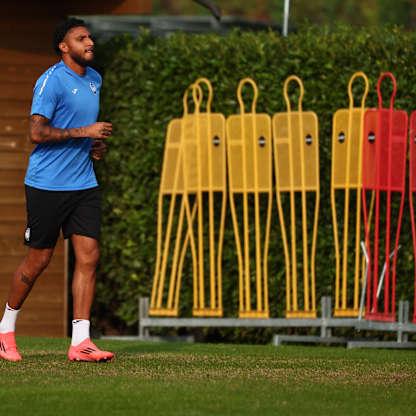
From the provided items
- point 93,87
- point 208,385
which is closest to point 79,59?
point 93,87

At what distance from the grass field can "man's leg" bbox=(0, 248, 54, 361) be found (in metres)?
0.15

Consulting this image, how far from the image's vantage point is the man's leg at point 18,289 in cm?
925

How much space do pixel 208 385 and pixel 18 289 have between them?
189 centimetres

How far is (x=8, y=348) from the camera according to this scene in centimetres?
925

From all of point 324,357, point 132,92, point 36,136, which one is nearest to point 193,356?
point 324,357

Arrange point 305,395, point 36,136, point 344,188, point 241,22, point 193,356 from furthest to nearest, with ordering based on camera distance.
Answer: point 241,22, point 344,188, point 193,356, point 36,136, point 305,395

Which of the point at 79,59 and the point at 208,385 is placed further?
the point at 79,59

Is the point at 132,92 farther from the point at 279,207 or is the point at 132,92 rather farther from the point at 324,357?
the point at 324,357

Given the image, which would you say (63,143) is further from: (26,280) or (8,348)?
(8,348)

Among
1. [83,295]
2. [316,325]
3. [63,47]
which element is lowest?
[316,325]

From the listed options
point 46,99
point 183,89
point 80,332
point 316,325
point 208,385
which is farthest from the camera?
point 183,89

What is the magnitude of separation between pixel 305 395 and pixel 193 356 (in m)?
2.30

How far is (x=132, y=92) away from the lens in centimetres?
1370

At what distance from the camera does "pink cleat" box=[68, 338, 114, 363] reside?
356 inches
